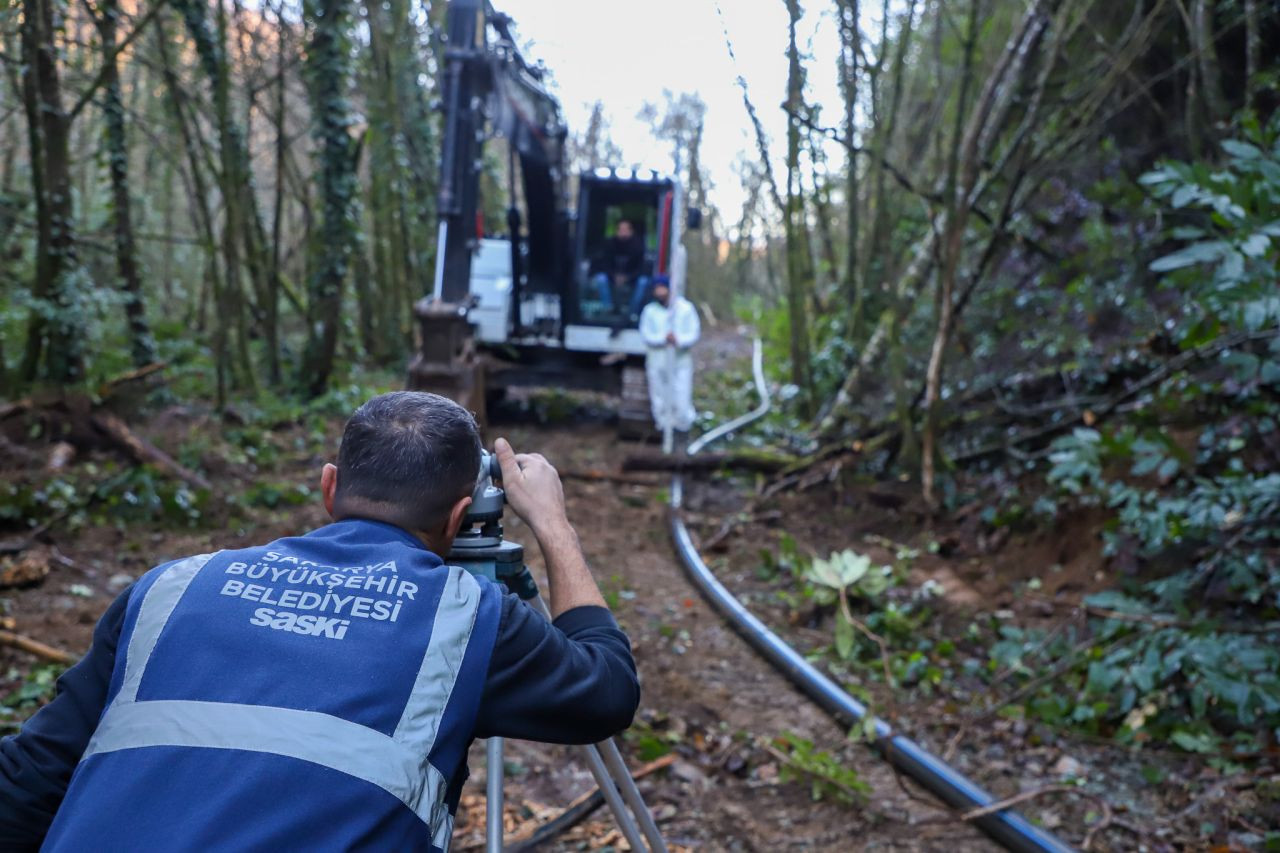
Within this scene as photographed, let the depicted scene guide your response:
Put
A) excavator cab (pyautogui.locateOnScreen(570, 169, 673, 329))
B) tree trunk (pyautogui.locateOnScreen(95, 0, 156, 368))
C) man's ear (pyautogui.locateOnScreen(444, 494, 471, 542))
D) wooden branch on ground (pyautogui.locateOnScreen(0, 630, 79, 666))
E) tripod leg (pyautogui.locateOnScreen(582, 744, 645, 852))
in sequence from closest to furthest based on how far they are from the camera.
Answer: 1. man's ear (pyautogui.locateOnScreen(444, 494, 471, 542))
2. tripod leg (pyautogui.locateOnScreen(582, 744, 645, 852))
3. wooden branch on ground (pyautogui.locateOnScreen(0, 630, 79, 666))
4. tree trunk (pyautogui.locateOnScreen(95, 0, 156, 368))
5. excavator cab (pyautogui.locateOnScreen(570, 169, 673, 329))

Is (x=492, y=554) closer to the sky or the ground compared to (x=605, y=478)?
closer to the sky

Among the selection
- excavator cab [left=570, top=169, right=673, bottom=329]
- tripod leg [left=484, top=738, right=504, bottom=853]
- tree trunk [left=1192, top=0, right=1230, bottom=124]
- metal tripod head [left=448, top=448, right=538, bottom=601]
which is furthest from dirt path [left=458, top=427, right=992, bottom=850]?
excavator cab [left=570, top=169, right=673, bottom=329]

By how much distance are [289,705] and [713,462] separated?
854 cm

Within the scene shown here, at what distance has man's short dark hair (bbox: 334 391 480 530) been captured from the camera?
6.12ft

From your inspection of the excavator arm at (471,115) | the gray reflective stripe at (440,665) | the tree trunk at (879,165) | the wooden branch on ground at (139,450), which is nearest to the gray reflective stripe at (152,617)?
the gray reflective stripe at (440,665)

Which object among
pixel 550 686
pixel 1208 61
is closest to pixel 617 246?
pixel 1208 61

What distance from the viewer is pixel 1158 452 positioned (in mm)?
4562

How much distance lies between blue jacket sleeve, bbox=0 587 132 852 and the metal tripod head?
2.01 ft

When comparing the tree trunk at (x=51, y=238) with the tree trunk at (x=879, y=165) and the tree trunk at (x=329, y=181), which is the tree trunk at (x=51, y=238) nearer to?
the tree trunk at (x=329, y=181)

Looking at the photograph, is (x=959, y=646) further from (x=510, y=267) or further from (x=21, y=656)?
(x=510, y=267)

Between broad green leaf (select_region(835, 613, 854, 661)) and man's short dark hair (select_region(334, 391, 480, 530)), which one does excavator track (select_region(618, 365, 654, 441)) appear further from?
man's short dark hair (select_region(334, 391, 480, 530))

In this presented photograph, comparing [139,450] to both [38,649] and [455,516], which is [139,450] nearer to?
[38,649]

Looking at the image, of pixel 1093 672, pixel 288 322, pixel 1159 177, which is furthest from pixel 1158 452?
pixel 288 322

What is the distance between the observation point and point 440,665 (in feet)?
5.27
